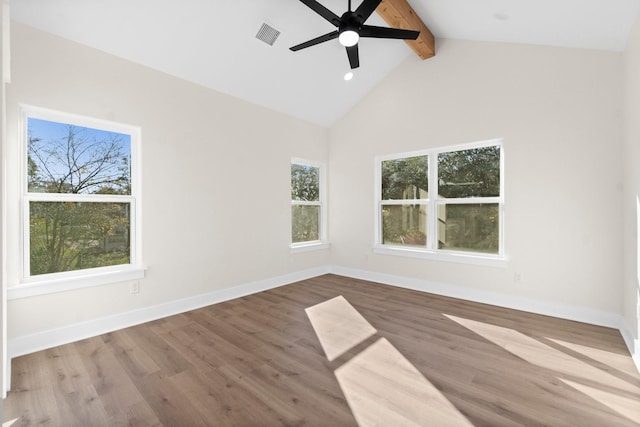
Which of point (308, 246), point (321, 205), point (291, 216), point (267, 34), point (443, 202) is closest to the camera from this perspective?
point (267, 34)

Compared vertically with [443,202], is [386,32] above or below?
above

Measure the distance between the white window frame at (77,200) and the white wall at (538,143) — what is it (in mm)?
3603

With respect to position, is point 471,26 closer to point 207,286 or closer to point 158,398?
point 207,286

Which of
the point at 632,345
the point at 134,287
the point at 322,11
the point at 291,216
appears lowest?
the point at 632,345

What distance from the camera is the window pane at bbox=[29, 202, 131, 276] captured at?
279 centimetres

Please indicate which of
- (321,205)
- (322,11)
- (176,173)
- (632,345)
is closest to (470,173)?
(632,345)

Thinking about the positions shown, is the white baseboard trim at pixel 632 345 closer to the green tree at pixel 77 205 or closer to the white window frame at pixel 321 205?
the white window frame at pixel 321 205

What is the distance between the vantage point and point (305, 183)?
5.43 m

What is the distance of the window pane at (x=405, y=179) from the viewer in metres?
4.64

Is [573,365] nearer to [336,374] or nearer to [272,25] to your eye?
[336,374]

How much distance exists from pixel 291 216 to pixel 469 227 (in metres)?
2.70

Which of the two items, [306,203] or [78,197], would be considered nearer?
[78,197]

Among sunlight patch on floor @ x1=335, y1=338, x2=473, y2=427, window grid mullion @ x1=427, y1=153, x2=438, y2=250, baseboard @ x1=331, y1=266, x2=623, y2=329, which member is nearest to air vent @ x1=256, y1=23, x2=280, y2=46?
window grid mullion @ x1=427, y1=153, x2=438, y2=250

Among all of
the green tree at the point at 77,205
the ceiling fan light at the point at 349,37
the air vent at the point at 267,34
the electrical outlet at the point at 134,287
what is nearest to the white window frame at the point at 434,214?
the ceiling fan light at the point at 349,37
